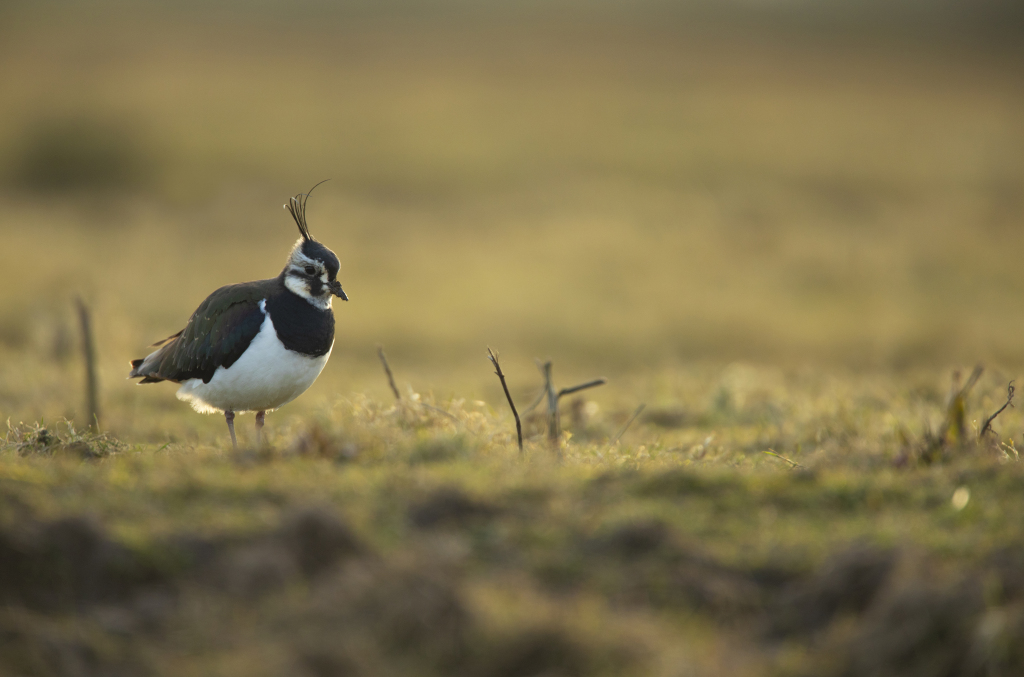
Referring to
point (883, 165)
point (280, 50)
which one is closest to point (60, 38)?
point (280, 50)

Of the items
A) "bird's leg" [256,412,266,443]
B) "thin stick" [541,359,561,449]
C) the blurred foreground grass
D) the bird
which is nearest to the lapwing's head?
the bird

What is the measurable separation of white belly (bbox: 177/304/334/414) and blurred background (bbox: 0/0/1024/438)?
1529 mm

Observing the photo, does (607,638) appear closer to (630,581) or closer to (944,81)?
(630,581)

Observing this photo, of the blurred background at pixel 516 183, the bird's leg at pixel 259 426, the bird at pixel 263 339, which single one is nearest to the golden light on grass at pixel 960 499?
the bird at pixel 263 339

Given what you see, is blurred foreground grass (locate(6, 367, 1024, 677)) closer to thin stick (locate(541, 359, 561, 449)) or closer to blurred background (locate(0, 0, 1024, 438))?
thin stick (locate(541, 359, 561, 449))

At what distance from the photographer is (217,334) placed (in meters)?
6.34

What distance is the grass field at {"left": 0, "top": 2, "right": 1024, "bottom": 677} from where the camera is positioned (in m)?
Answer: 3.54

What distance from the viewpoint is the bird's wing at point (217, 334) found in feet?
20.5

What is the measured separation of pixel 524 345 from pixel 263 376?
334 inches

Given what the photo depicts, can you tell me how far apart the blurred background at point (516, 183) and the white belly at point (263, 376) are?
153 centimetres

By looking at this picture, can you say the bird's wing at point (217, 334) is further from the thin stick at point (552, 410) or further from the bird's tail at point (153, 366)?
the thin stick at point (552, 410)

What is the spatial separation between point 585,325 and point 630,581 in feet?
37.4

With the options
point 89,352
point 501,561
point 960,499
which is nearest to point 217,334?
point 89,352

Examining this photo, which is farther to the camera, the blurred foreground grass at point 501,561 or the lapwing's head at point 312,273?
the lapwing's head at point 312,273
